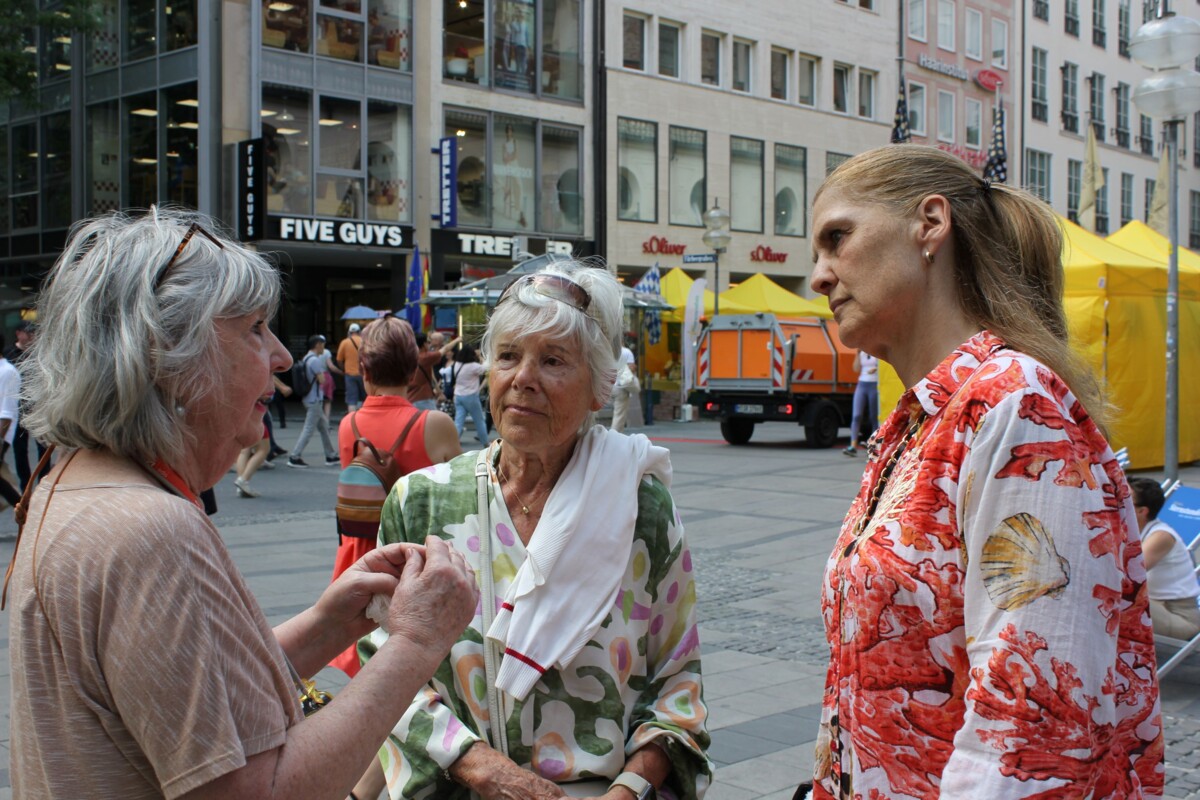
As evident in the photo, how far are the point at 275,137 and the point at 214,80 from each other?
1660 mm

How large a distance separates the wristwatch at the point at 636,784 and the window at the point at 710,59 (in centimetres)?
3258

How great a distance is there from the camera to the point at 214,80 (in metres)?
24.0

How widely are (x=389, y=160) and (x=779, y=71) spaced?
1453 centimetres

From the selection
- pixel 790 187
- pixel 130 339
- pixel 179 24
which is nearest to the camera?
pixel 130 339

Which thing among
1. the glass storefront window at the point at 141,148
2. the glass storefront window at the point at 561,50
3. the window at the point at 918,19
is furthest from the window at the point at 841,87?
the glass storefront window at the point at 141,148

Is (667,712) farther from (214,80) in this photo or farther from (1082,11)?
(1082,11)

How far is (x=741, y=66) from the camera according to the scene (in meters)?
34.4

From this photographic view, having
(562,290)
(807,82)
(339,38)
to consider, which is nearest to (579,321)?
(562,290)

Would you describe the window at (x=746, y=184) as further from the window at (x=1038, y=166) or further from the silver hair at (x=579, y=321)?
the silver hair at (x=579, y=321)

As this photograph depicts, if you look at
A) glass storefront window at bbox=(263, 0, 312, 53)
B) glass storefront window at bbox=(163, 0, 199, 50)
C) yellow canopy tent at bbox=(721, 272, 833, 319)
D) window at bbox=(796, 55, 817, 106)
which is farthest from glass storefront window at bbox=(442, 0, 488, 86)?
window at bbox=(796, 55, 817, 106)

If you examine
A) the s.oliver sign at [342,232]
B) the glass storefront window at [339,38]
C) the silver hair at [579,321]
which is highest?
the glass storefront window at [339,38]

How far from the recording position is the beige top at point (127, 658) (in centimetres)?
136

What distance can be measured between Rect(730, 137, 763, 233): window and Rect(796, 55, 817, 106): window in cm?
271

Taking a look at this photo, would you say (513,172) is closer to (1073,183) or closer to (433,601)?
(1073,183)
